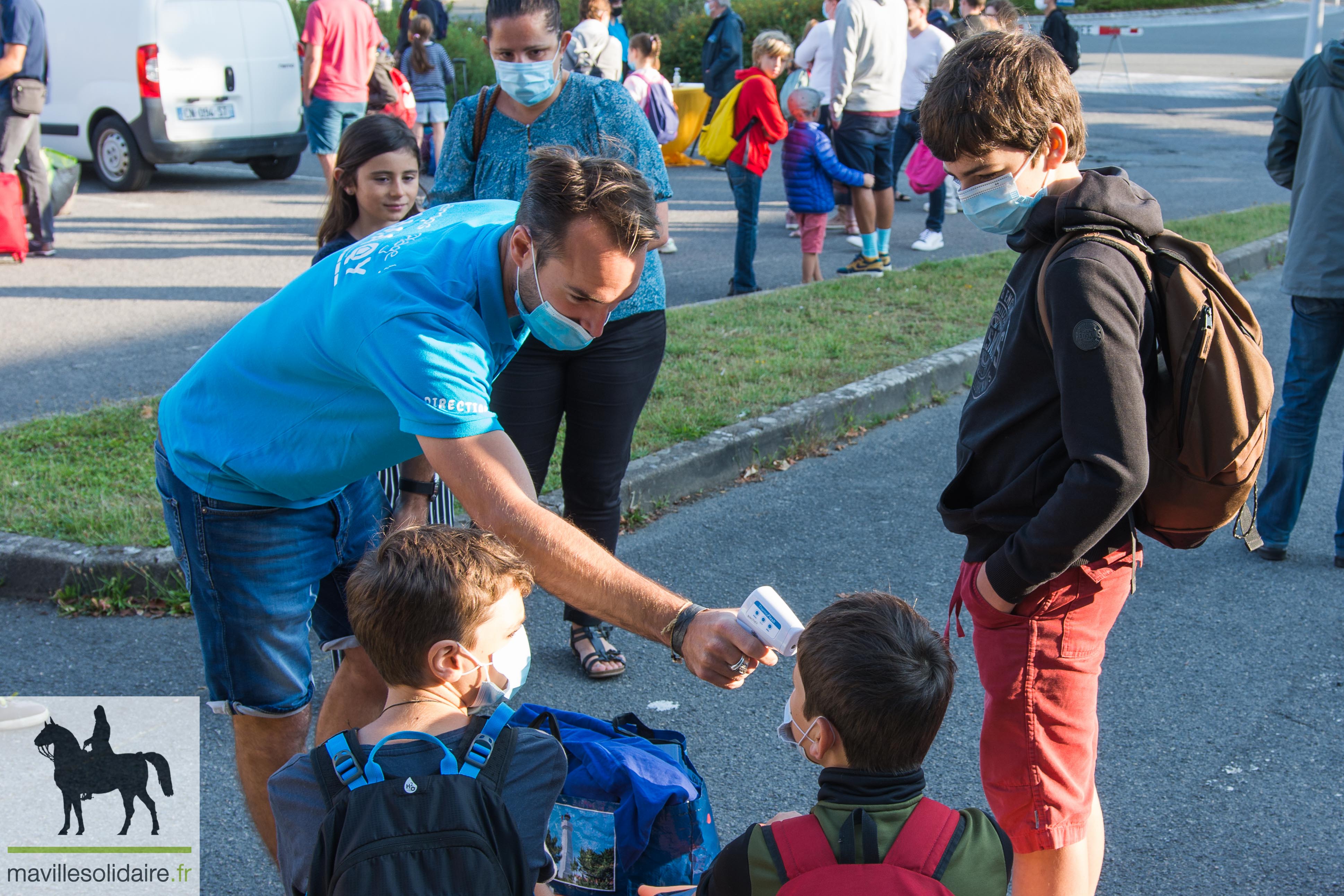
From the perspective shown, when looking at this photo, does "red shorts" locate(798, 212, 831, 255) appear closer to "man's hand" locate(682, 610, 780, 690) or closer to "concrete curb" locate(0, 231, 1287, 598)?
"concrete curb" locate(0, 231, 1287, 598)

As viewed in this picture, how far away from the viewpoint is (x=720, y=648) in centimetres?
198

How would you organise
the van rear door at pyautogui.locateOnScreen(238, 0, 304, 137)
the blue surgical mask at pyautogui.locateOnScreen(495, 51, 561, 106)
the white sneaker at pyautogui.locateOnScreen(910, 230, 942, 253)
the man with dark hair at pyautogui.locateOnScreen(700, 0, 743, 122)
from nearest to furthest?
the blue surgical mask at pyautogui.locateOnScreen(495, 51, 561, 106), the white sneaker at pyautogui.locateOnScreen(910, 230, 942, 253), the van rear door at pyautogui.locateOnScreen(238, 0, 304, 137), the man with dark hair at pyautogui.locateOnScreen(700, 0, 743, 122)

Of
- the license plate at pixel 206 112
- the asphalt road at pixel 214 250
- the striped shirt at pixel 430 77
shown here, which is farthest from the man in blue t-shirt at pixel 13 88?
the striped shirt at pixel 430 77

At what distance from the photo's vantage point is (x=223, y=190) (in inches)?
496

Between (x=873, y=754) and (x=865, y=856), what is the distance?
6.3 inches

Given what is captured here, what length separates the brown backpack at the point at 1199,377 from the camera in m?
1.96

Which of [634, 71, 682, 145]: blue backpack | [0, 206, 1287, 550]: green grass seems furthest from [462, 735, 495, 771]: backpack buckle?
[634, 71, 682, 145]: blue backpack

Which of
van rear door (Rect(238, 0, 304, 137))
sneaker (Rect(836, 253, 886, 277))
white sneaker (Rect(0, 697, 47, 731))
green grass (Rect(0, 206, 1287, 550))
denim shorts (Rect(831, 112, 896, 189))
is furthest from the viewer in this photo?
van rear door (Rect(238, 0, 304, 137))

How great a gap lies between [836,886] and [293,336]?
1373 mm

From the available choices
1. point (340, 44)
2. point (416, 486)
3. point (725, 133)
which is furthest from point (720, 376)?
point (340, 44)

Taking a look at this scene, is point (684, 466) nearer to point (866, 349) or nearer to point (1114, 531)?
point (866, 349)

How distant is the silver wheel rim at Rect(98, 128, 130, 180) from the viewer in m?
12.0

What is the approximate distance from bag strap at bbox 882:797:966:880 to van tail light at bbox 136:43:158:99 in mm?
11654

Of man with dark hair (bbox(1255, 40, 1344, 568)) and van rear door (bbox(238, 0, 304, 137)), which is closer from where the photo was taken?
man with dark hair (bbox(1255, 40, 1344, 568))
